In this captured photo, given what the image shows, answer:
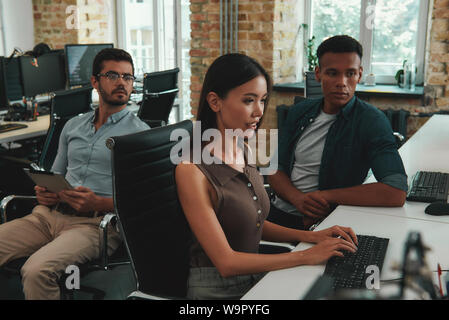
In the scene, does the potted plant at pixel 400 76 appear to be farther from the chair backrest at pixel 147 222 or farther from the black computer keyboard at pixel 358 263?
the chair backrest at pixel 147 222

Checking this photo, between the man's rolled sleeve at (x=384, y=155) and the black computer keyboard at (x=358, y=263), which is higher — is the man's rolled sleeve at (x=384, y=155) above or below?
above

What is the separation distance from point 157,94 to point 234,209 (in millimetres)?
2409

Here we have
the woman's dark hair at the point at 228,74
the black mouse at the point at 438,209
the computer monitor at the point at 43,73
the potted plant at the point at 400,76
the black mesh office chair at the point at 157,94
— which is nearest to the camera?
the woman's dark hair at the point at 228,74

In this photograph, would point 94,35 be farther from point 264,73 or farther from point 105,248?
point 264,73

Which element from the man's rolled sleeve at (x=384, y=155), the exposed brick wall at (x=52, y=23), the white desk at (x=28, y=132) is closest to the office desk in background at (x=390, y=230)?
the man's rolled sleeve at (x=384, y=155)

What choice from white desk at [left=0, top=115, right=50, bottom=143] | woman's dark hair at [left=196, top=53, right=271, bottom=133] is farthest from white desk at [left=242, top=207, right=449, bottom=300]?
white desk at [left=0, top=115, right=50, bottom=143]

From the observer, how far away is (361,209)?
180 cm

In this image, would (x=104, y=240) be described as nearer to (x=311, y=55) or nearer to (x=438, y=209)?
(x=438, y=209)

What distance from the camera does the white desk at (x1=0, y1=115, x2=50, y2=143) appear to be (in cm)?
328

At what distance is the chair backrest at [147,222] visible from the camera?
4.89ft

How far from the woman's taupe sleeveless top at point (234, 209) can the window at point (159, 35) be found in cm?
407

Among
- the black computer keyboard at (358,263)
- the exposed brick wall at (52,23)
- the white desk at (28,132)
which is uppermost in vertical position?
the exposed brick wall at (52,23)

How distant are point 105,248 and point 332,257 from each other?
0.95 m
